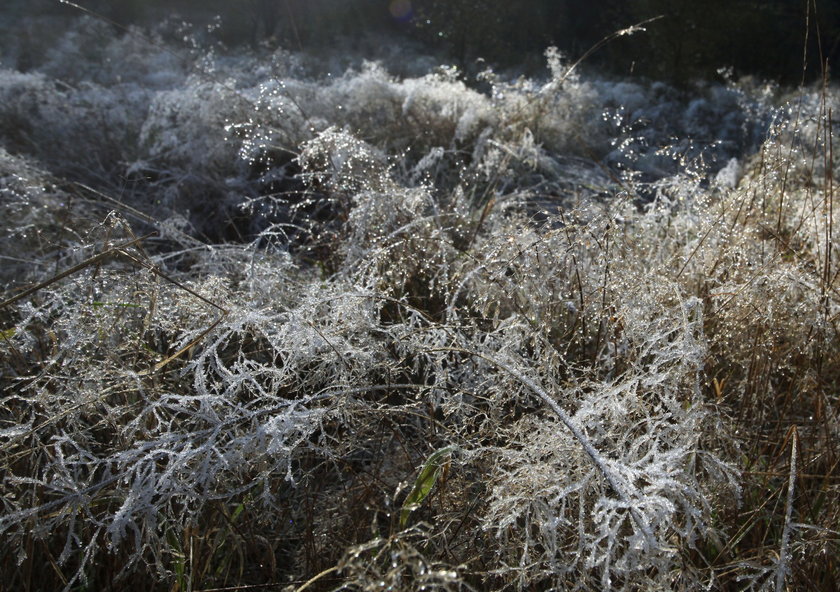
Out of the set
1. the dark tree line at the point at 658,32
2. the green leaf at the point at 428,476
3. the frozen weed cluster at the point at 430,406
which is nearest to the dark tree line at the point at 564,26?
the dark tree line at the point at 658,32

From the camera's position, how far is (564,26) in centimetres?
1167

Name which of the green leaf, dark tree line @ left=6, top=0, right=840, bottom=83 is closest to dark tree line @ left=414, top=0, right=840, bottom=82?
dark tree line @ left=6, top=0, right=840, bottom=83

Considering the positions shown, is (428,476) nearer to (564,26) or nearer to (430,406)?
(430,406)

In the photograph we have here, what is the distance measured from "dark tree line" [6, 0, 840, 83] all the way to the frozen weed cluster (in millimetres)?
Result: 6020

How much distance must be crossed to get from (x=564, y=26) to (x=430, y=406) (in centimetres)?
1164

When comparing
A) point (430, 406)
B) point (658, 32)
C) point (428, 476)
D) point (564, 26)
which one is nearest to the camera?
point (428, 476)

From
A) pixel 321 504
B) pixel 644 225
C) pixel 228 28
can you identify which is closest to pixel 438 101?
pixel 644 225

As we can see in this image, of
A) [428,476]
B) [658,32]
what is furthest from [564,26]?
[428,476]

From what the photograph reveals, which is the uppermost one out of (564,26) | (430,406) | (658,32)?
(658,32)

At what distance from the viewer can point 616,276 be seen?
1.56m

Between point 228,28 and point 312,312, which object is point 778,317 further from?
point 228,28

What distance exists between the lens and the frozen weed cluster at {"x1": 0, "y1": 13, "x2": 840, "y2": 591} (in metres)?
1.11

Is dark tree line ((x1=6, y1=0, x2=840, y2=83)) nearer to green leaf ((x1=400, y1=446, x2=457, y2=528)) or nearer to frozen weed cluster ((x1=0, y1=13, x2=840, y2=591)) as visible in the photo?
frozen weed cluster ((x1=0, y1=13, x2=840, y2=591))

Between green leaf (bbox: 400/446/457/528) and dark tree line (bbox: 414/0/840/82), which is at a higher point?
dark tree line (bbox: 414/0/840/82)
